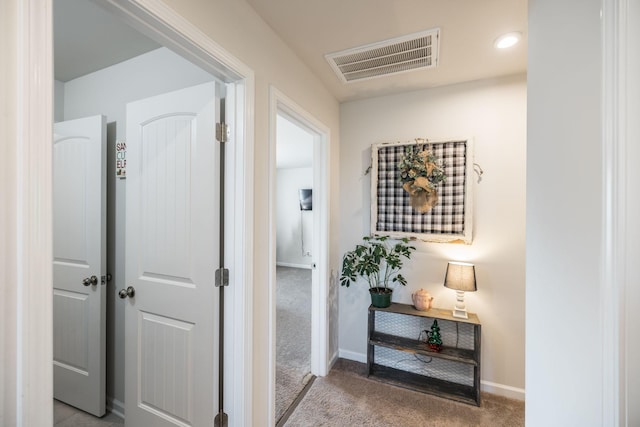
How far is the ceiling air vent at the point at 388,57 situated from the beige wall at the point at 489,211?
460mm

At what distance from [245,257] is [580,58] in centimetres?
140

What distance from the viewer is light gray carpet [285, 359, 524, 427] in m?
1.73

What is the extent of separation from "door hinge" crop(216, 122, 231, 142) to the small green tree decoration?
6.88 ft

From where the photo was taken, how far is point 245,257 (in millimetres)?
1279

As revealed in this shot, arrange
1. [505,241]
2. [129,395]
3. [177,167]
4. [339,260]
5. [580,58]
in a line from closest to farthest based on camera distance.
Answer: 1. [580,58]
2. [177,167]
3. [129,395]
4. [505,241]
5. [339,260]

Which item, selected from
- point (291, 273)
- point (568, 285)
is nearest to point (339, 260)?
point (568, 285)

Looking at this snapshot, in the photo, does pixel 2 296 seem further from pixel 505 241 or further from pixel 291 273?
pixel 291 273

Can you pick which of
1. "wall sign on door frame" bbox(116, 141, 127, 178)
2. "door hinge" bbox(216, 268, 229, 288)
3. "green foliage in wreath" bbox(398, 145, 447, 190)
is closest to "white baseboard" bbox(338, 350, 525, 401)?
"green foliage in wreath" bbox(398, 145, 447, 190)

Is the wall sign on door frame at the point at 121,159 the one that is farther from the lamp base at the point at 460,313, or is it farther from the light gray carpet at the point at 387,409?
the lamp base at the point at 460,313

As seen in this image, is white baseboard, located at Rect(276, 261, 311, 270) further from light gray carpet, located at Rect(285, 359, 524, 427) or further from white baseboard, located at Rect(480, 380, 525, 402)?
white baseboard, located at Rect(480, 380, 525, 402)

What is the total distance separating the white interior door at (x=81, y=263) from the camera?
175 centimetres

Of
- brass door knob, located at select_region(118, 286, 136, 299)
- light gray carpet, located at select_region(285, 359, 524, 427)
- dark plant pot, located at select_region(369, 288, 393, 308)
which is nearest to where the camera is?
brass door knob, located at select_region(118, 286, 136, 299)

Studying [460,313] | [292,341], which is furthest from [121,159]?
[460,313]

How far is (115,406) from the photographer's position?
5.91 feet
